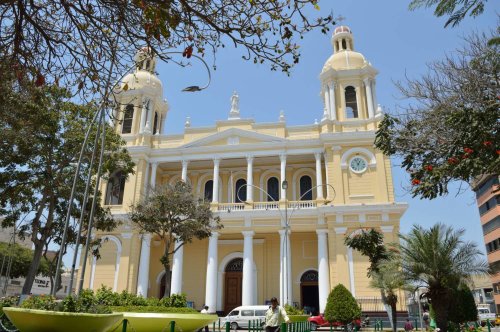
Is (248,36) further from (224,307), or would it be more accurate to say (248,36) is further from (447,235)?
(224,307)

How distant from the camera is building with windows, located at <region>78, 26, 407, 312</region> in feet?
82.3

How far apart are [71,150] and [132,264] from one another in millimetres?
11747

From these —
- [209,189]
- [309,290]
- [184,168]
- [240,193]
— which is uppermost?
[184,168]

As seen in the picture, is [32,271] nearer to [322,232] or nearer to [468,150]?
[468,150]

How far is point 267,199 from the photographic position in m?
29.6

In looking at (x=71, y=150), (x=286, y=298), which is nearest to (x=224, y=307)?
(x=286, y=298)

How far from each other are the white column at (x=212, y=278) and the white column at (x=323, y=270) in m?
6.12

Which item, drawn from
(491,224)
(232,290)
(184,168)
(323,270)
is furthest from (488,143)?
(491,224)

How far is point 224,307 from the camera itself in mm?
27516

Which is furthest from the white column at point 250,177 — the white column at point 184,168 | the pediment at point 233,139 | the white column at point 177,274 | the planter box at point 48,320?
the planter box at point 48,320

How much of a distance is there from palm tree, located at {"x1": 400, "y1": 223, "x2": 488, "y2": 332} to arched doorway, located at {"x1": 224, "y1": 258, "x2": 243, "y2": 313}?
15.6m

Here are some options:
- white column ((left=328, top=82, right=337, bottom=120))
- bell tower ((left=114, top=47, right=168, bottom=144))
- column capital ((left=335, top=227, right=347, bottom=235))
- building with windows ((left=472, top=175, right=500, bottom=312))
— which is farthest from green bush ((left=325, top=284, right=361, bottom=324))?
building with windows ((left=472, top=175, right=500, bottom=312))

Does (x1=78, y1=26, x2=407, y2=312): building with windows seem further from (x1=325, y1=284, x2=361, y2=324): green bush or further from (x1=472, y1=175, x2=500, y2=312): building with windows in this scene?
(x1=472, y1=175, x2=500, y2=312): building with windows

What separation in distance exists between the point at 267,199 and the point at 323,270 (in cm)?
687
